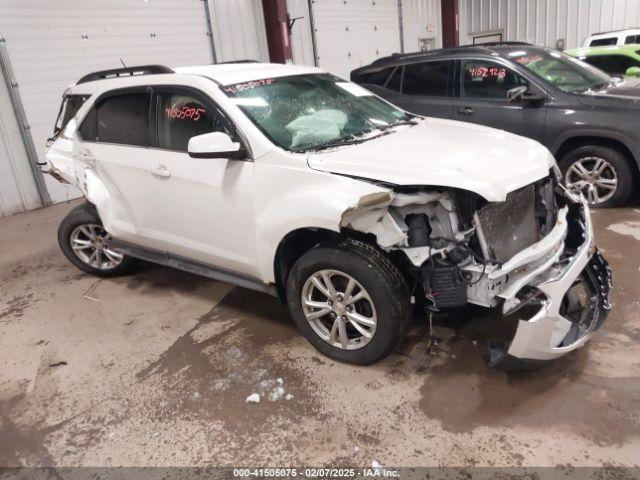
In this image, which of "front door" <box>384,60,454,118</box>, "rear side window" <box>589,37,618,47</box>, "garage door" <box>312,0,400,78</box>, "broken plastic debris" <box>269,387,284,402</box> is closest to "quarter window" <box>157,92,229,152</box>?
"broken plastic debris" <box>269,387,284,402</box>

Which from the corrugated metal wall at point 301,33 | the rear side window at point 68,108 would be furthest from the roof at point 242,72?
the corrugated metal wall at point 301,33

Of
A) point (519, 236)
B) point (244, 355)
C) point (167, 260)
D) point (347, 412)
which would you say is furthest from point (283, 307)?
point (519, 236)

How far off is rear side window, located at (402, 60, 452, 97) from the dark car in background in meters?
0.01

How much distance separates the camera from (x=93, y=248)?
4.42 metres

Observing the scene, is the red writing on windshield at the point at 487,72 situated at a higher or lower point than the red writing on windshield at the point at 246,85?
lower

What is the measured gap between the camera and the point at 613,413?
7.72 feet

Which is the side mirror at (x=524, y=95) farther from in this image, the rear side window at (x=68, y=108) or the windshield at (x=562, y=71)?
the rear side window at (x=68, y=108)

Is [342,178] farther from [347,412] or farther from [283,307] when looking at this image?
[283,307]

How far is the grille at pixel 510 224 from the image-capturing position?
2.47 meters

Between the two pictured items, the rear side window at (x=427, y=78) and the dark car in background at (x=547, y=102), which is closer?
the dark car in background at (x=547, y=102)

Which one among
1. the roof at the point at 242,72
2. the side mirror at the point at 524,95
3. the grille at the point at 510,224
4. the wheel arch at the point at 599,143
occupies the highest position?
the roof at the point at 242,72

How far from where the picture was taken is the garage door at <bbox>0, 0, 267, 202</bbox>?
6.78m

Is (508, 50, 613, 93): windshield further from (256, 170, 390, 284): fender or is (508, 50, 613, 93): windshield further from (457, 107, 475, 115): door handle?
(256, 170, 390, 284): fender

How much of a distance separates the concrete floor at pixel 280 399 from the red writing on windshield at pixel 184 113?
56.4 inches
